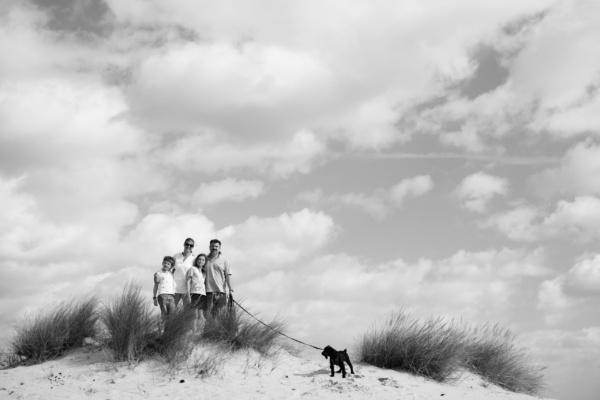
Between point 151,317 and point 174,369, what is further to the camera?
point 151,317

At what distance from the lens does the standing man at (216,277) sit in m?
10.1

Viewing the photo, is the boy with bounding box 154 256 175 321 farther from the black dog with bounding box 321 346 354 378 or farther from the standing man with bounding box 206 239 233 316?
the black dog with bounding box 321 346 354 378

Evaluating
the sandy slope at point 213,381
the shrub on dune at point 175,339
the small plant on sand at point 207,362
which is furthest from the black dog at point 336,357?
the shrub on dune at point 175,339

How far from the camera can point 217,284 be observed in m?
10.1

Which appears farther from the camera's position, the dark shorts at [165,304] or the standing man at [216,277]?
the standing man at [216,277]

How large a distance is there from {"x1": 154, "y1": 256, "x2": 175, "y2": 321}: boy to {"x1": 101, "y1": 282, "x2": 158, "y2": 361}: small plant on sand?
24 centimetres

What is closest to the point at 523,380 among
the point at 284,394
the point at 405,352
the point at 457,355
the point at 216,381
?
the point at 457,355

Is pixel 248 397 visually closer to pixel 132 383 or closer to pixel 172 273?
pixel 132 383

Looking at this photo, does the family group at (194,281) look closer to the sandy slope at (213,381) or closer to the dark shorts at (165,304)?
the dark shorts at (165,304)

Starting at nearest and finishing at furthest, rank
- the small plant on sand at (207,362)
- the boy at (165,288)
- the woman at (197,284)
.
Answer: the small plant on sand at (207,362), the boy at (165,288), the woman at (197,284)

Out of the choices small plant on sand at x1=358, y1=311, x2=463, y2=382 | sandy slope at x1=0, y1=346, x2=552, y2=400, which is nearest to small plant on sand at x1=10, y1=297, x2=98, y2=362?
sandy slope at x1=0, y1=346, x2=552, y2=400

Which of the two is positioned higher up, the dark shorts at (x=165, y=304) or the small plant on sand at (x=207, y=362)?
the dark shorts at (x=165, y=304)

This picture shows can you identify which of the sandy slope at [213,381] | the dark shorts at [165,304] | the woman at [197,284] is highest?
the woman at [197,284]

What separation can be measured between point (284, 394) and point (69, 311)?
15.3 ft
